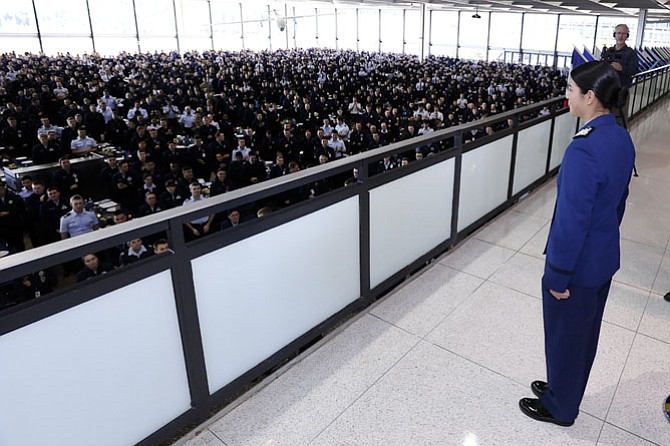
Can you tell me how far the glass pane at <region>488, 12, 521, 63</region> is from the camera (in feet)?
105

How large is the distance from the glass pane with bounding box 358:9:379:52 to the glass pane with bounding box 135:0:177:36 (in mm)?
15601

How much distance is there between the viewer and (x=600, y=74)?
1777 mm

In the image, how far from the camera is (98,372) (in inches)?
70.5

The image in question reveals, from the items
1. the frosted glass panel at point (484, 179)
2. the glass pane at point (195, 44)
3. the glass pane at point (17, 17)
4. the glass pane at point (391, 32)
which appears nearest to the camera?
the frosted glass panel at point (484, 179)

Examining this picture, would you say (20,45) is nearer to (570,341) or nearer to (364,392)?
(364,392)

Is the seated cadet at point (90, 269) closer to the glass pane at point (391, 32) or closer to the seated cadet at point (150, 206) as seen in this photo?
the seated cadet at point (150, 206)

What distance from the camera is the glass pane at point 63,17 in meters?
24.3

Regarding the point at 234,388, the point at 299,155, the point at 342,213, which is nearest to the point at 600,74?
the point at 342,213

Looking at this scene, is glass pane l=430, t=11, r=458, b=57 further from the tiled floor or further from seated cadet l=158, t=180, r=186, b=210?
the tiled floor

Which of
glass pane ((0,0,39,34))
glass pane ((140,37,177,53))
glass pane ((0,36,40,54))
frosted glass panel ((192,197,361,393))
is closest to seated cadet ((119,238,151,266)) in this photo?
frosted glass panel ((192,197,361,393))

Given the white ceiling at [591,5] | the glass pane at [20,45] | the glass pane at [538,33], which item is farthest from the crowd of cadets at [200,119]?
the glass pane at [538,33]

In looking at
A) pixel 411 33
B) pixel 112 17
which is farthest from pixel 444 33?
pixel 112 17

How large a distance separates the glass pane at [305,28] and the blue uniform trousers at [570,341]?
40.4 metres

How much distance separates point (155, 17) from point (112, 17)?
9.39ft
